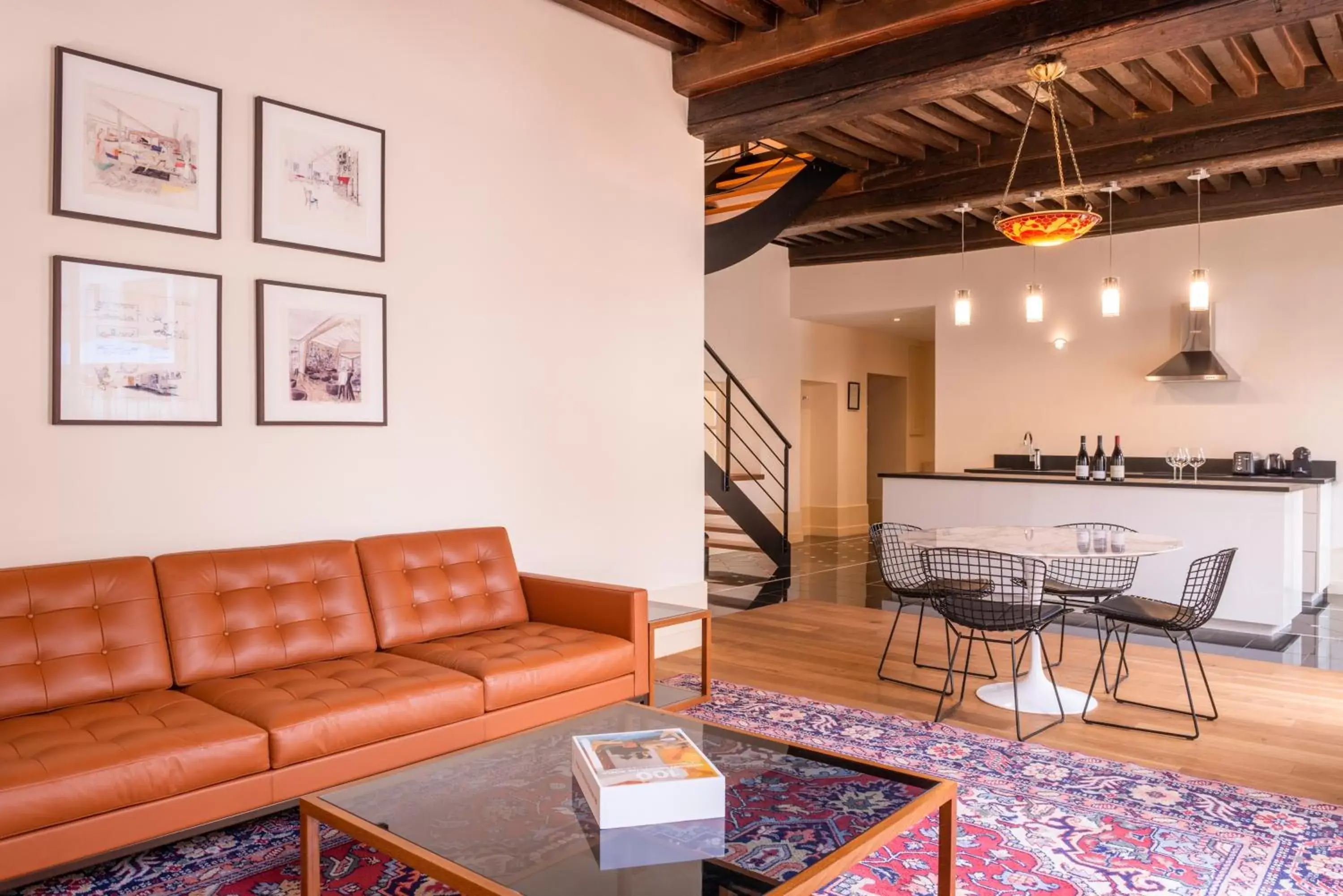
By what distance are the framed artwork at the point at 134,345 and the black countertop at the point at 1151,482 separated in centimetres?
502

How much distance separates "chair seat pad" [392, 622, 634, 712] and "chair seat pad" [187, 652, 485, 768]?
0.08 m

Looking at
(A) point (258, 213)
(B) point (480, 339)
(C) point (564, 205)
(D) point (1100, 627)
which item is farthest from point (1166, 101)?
(A) point (258, 213)

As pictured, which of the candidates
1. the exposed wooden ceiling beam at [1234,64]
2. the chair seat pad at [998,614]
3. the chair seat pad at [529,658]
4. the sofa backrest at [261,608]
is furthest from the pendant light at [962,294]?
the sofa backrest at [261,608]

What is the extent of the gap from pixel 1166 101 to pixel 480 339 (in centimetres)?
463

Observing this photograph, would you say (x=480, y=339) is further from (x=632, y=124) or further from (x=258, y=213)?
(x=632, y=124)

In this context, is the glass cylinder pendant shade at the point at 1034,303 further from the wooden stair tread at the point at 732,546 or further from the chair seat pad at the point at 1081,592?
the wooden stair tread at the point at 732,546

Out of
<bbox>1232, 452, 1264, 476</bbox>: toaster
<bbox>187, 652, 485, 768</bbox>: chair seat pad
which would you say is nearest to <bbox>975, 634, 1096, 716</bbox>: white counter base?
<bbox>187, 652, 485, 768</bbox>: chair seat pad

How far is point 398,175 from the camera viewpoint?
4.06 m

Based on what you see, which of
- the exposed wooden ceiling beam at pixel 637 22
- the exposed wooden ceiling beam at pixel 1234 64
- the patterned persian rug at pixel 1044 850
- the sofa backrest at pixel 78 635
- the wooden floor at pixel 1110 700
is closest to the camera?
the patterned persian rug at pixel 1044 850

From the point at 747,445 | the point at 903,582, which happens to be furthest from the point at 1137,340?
the point at 903,582

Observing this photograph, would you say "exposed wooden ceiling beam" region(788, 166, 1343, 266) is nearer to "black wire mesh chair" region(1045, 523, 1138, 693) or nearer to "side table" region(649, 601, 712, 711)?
"black wire mesh chair" region(1045, 523, 1138, 693)

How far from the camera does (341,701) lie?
2838mm

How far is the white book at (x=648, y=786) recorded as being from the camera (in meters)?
2.02

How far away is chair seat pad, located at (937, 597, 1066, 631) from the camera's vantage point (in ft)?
12.5
